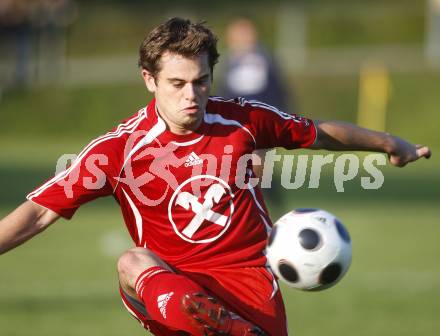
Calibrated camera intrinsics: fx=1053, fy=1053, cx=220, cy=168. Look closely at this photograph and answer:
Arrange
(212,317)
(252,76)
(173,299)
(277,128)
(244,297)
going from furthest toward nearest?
(252,76), (277,128), (244,297), (173,299), (212,317)

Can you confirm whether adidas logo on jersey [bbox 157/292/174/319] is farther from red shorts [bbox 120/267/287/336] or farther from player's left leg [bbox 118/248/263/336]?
red shorts [bbox 120/267/287/336]

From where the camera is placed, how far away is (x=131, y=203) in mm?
5957

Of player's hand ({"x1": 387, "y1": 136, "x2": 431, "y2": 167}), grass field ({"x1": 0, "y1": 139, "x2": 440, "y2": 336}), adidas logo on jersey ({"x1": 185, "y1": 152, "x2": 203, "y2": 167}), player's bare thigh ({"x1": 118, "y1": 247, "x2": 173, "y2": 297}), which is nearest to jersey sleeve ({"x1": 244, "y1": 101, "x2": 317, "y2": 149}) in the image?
adidas logo on jersey ({"x1": 185, "y1": 152, "x2": 203, "y2": 167})

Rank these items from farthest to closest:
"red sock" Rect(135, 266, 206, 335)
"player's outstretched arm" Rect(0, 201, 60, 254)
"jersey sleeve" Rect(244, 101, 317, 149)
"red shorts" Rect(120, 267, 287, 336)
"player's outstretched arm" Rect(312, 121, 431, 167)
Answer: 1. "player's outstretched arm" Rect(312, 121, 431, 167)
2. "jersey sleeve" Rect(244, 101, 317, 149)
3. "red shorts" Rect(120, 267, 287, 336)
4. "player's outstretched arm" Rect(0, 201, 60, 254)
5. "red sock" Rect(135, 266, 206, 335)

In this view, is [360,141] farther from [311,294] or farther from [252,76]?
[252,76]

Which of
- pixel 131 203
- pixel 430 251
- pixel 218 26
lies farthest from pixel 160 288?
pixel 218 26

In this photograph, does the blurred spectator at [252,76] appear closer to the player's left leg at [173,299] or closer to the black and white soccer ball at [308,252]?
the black and white soccer ball at [308,252]

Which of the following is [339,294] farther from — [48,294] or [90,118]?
[90,118]

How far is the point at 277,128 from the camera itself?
609cm

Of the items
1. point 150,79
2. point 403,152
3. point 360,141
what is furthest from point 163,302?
point 403,152

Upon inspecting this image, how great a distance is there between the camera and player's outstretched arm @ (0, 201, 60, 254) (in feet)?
18.2

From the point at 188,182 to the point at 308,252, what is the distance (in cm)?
77

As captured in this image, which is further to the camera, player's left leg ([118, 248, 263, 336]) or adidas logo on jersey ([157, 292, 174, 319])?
adidas logo on jersey ([157, 292, 174, 319])

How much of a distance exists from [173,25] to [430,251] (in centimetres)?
718
